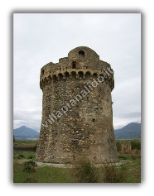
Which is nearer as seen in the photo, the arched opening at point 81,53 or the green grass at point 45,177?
the green grass at point 45,177

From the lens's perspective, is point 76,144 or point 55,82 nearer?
point 76,144

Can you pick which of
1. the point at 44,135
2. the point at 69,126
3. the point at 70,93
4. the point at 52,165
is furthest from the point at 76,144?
the point at 70,93

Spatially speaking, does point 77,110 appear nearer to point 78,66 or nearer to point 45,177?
point 78,66

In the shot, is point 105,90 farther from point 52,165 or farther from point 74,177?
point 74,177

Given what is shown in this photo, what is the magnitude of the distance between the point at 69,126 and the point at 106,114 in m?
3.50

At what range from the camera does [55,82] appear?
14367 millimetres

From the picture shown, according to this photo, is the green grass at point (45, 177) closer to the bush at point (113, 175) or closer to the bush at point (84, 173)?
the bush at point (84, 173)

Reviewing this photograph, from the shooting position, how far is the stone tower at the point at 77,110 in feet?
41.6

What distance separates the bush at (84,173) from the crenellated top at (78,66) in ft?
27.1

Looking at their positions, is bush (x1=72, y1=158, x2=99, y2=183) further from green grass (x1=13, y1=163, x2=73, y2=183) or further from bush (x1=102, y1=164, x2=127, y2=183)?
green grass (x1=13, y1=163, x2=73, y2=183)

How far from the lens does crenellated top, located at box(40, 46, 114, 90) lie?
1386 cm

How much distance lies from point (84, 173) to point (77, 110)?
6956mm

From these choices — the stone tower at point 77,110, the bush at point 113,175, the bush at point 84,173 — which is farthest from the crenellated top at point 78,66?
the bush at point 113,175

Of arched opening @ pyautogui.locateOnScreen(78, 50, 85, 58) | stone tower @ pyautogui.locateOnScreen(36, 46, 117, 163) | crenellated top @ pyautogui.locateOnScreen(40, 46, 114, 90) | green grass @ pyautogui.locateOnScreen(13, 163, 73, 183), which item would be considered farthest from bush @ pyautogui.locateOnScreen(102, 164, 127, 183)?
arched opening @ pyautogui.locateOnScreen(78, 50, 85, 58)
